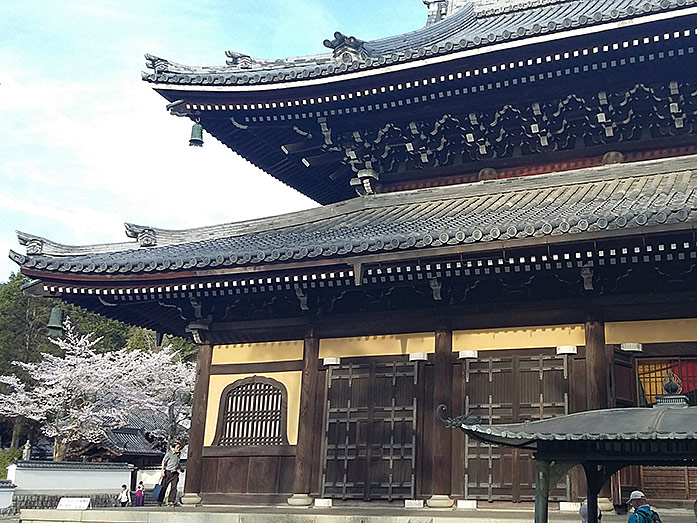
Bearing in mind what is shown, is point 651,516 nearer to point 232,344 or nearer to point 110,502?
point 232,344

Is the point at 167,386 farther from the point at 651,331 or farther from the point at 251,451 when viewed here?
the point at 651,331

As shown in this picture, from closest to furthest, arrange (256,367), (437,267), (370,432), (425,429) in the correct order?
(437,267) < (425,429) < (370,432) < (256,367)

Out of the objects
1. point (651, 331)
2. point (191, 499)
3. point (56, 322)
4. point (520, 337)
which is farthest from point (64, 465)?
point (651, 331)

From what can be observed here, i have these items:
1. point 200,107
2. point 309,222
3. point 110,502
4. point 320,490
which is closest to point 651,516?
point 320,490

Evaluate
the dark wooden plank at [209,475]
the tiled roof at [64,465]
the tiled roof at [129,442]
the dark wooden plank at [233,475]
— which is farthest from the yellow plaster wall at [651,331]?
the tiled roof at [129,442]

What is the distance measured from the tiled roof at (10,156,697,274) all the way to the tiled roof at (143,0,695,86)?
8.68 feet

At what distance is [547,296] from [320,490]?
4.82 m

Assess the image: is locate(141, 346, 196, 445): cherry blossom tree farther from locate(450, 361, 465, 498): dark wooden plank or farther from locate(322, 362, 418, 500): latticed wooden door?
locate(450, 361, 465, 498): dark wooden plank

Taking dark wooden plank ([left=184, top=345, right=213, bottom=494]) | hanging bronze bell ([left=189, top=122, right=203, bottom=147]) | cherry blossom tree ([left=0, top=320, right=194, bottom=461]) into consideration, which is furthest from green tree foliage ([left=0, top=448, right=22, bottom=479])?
hanging bronze bell ([left=189, top=122, right=203, bottom=147])

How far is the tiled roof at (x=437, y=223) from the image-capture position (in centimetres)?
1003

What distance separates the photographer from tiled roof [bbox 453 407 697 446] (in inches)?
229

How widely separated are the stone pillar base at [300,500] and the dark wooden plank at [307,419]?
0.08 m

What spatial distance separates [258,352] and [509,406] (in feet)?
15.0

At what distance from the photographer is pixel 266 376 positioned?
43.7ft
